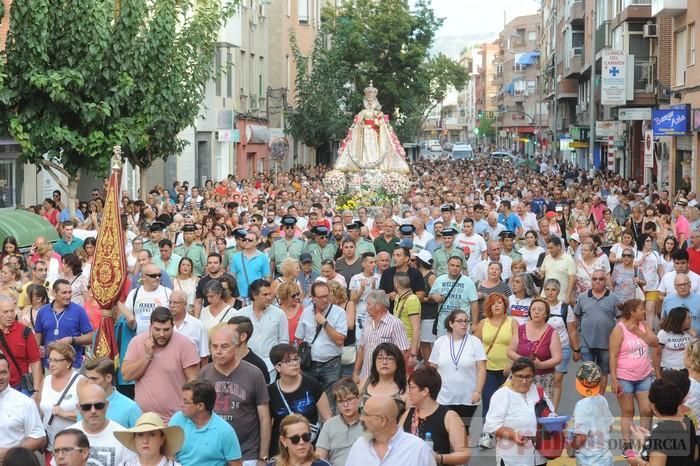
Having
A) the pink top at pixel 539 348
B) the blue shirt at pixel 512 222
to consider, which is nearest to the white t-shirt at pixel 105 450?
the pink top at pixel 539 348

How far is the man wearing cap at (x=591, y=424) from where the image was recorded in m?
8.69

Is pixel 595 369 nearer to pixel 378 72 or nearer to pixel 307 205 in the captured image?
pixel 307 205

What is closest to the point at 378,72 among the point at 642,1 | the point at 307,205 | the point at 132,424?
the point at 642,1

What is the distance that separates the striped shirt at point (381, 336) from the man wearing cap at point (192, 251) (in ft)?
17.3

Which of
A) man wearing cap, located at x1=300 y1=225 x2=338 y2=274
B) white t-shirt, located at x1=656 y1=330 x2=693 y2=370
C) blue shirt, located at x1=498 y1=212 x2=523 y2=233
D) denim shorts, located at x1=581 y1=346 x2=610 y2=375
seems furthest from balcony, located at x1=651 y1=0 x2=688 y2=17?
white t-shirt, located at x1=656 y1=330 x2=693 y2=370

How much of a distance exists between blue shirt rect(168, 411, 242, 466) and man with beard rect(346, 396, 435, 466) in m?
1.02

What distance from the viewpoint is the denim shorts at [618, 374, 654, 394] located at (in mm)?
11203

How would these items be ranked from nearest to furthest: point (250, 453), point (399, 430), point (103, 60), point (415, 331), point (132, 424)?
point (399, 430), point (132, 424), point (250, 453), point (415, 331), point (103, 60)

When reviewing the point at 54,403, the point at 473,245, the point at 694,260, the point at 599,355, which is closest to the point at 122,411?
the point at 54,403

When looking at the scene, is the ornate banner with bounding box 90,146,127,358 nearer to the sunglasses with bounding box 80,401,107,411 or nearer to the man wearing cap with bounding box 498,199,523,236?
the sunglasses with bounding box 80,401,107,411

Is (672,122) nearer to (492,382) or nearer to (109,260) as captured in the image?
(492,382)

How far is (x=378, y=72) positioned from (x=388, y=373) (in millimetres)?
55977

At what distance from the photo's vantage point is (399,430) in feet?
23.4

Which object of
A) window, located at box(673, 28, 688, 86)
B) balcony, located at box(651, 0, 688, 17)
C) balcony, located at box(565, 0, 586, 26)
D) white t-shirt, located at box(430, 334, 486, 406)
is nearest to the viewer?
white t-shirt, located at box(430, 334, 486, 406)
